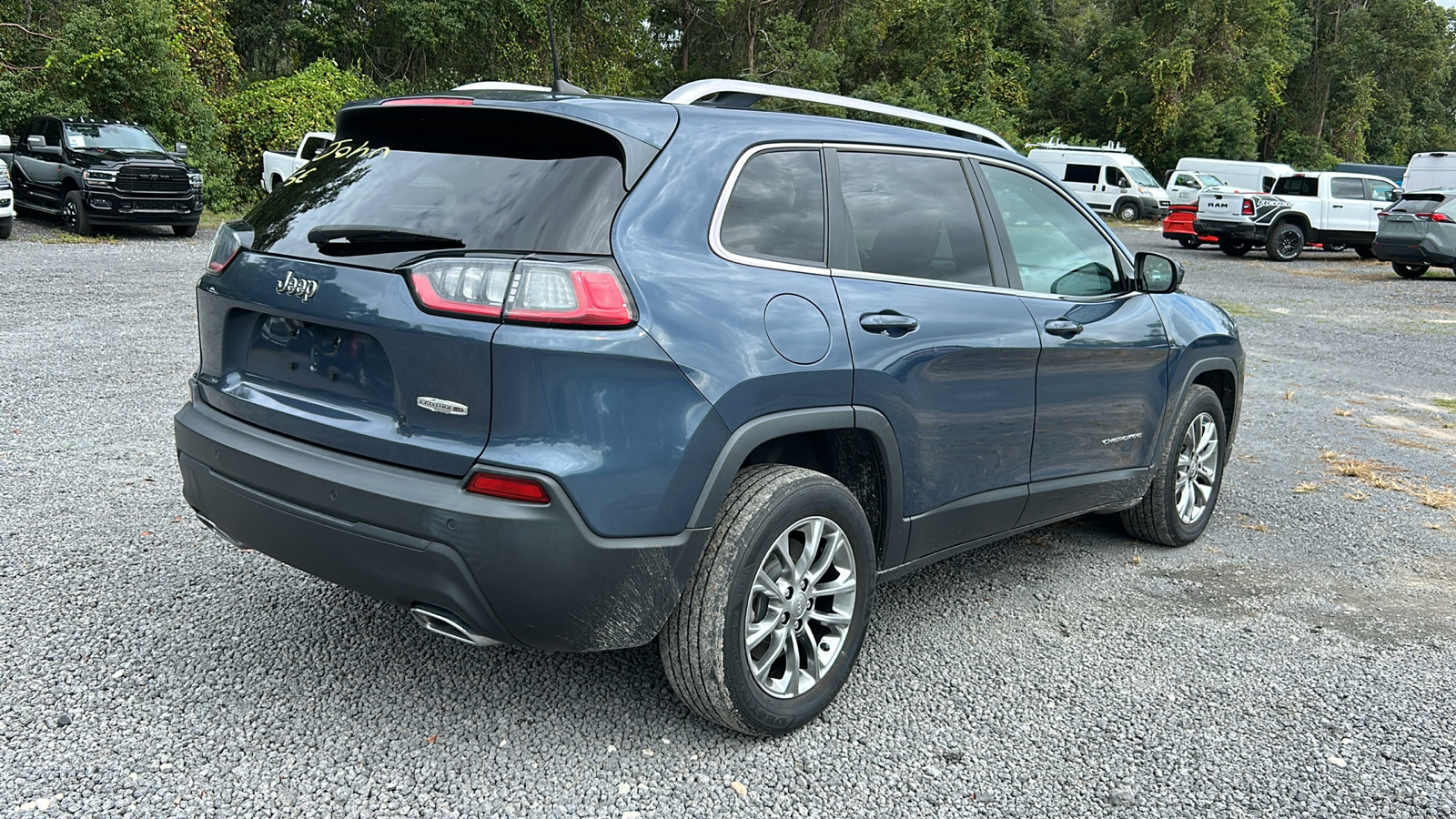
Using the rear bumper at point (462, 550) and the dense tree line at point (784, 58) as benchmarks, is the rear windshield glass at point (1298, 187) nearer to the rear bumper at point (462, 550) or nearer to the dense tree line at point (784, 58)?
the dense tree line at point (784, 58)

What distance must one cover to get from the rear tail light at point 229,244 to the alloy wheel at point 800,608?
1751 mm

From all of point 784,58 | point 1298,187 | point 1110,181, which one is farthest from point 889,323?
point 1110,181

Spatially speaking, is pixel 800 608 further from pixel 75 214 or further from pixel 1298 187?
pixel 1298 187

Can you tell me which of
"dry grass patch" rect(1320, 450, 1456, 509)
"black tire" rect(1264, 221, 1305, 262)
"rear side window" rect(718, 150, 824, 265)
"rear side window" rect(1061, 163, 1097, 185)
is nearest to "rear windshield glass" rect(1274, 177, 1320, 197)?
"black tire" rect(1264, 221, 1305, 262)

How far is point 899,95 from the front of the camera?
3597 cm

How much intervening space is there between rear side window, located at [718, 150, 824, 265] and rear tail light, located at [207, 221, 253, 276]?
140 centimetres

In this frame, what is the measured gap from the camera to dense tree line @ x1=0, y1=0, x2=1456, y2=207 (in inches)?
840

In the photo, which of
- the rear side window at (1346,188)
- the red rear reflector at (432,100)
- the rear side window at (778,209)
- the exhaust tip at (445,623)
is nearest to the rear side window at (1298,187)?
the rear side window at (1346,188)

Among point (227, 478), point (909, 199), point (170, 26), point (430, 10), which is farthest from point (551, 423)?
point (430, 10)

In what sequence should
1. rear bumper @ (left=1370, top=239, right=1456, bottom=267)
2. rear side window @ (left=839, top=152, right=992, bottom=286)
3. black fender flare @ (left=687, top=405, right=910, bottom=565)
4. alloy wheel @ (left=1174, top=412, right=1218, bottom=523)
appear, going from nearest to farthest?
1. black fender flare @ (left=687, top=405, right=910, bottom=565)
2. rear side window @ (left=839, top=152, right=992, bottom=286)
3. alloy wheel @ (left=1174, top=412, right=1218, bottom=523)
4. rear bumper @ (left=1370, top=239, right=1456, bottom=267)

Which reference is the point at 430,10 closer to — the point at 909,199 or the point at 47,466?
the point at 47,466

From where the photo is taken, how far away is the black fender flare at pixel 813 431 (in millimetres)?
2867

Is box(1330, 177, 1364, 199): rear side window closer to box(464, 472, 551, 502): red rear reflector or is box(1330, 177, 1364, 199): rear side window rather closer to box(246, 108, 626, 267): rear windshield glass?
box(246, 108, 626, 267): rear windshield glass

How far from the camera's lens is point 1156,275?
4.63 metres
